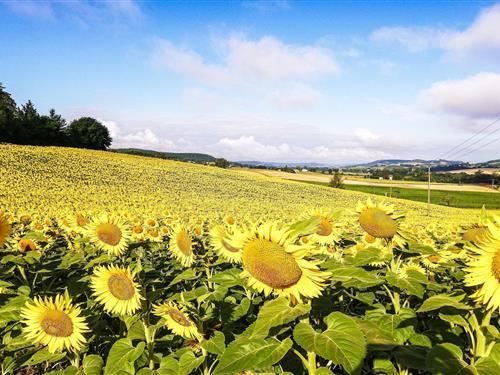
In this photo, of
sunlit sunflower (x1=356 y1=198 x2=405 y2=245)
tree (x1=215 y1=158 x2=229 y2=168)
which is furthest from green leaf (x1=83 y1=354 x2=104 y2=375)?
tree (x1=215 y1=158 x2=229 y2=168)

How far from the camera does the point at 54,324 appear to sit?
9.62 ft

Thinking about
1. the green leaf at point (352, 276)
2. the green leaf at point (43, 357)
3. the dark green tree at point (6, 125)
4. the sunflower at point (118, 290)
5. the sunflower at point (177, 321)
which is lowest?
the green leaf at point (43, 357)

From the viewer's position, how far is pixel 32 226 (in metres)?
6.54

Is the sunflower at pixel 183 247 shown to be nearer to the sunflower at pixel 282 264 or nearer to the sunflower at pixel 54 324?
the sunflower at pixel 54 324

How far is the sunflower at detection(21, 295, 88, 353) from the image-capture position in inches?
115

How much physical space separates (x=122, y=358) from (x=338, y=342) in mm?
1701

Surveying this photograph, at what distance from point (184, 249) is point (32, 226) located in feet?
12.4

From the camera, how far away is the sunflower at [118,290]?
10.2 ft

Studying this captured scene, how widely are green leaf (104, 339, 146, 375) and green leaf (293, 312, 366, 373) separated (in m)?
1.42

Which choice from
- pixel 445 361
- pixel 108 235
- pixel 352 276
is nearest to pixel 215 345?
pixel 352 276

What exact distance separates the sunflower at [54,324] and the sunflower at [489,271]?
278cm

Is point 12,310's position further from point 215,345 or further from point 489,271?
point 489,271

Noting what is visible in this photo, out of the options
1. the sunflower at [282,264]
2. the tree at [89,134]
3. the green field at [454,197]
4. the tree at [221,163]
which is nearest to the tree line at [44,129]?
the tree at [89,134]

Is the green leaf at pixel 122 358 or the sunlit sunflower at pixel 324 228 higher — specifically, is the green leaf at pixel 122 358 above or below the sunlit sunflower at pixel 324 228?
below
